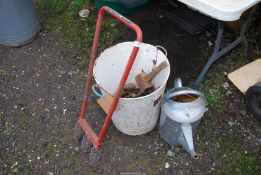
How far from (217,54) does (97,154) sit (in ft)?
4.50

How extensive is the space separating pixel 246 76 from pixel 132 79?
3.60ft

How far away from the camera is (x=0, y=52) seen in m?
3.22

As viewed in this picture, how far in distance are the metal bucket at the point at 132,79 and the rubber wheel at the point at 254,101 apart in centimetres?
77

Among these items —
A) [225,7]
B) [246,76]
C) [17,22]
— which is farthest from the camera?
[17,22]

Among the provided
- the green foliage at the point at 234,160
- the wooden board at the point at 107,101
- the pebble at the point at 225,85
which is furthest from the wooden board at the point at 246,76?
the wooden board at the point at 107,101

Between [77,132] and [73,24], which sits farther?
[73,24]

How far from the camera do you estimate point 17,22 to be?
2.99 metres

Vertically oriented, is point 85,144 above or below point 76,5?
below

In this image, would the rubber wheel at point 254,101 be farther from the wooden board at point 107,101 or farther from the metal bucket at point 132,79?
the wooden board at point 107,101

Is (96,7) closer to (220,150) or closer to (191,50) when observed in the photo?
(191,50)

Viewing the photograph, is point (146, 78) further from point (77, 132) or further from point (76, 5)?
point (76, 5)

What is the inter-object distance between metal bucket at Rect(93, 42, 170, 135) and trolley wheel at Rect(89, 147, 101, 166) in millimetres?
275

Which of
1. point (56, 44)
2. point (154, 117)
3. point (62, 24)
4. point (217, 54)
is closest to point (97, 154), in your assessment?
point (154, 117)

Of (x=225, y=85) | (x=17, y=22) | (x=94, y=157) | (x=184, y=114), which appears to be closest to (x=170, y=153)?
(x=184, y=114)
